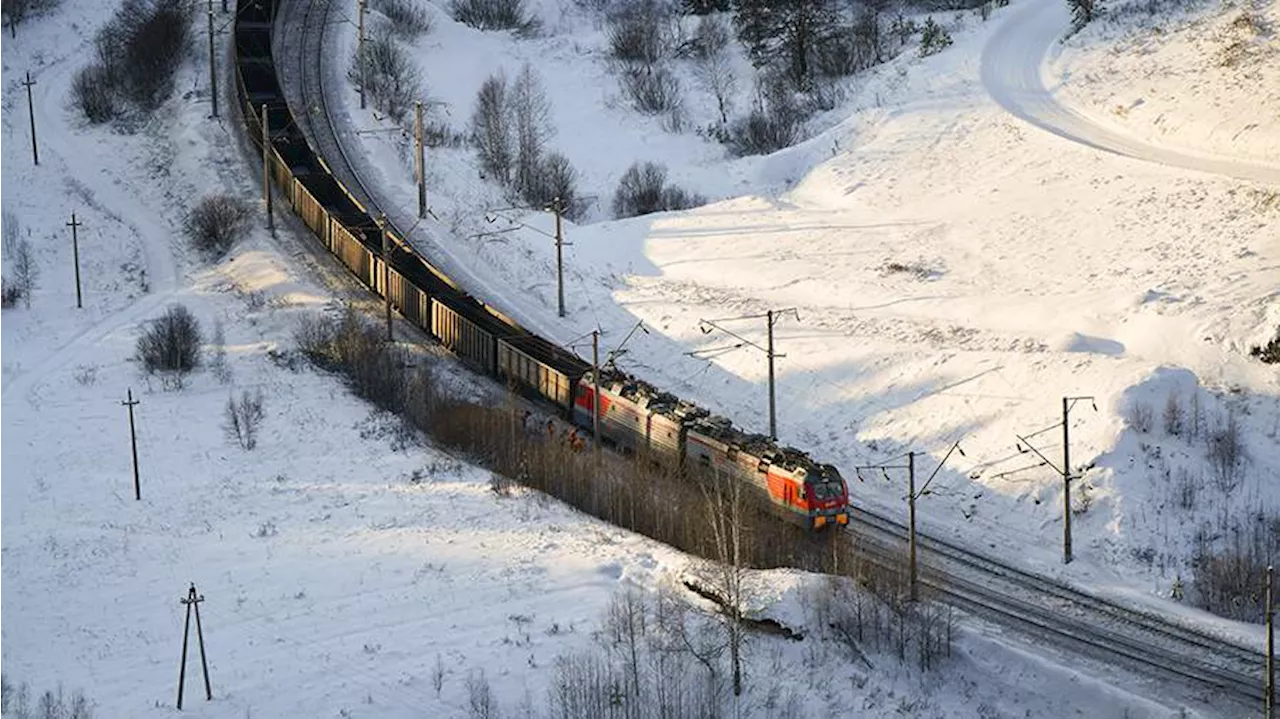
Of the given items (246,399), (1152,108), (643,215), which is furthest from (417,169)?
(1152,108)

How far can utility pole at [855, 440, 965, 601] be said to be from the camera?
132 ft

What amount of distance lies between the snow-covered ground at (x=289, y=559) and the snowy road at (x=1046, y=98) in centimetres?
1721

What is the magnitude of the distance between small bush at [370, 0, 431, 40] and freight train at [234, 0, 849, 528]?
28.2 feet

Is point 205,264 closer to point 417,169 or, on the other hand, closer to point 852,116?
point 417,169

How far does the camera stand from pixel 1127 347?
177 ft

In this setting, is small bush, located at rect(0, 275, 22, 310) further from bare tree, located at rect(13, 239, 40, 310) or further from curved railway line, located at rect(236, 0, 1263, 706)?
curved railway line, located at rect(236, 0, 1263, 706)

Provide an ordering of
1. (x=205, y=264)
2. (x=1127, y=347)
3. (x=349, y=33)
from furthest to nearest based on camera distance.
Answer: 1. (x=349, y=33)
2. (x=205, y=264)
3. (x=1127, y=347)

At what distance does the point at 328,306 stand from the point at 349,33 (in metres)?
32.1

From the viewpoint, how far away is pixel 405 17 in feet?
312

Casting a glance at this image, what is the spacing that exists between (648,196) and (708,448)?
32326mm

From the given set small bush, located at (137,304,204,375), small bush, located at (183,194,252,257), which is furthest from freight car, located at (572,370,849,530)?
small bush, located at (183,194,252,257)

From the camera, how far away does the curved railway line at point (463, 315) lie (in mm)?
39188

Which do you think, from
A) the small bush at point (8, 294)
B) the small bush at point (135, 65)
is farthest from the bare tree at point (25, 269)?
the small bush at point (135, 65)

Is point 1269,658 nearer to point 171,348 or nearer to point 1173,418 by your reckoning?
point 1173,418
